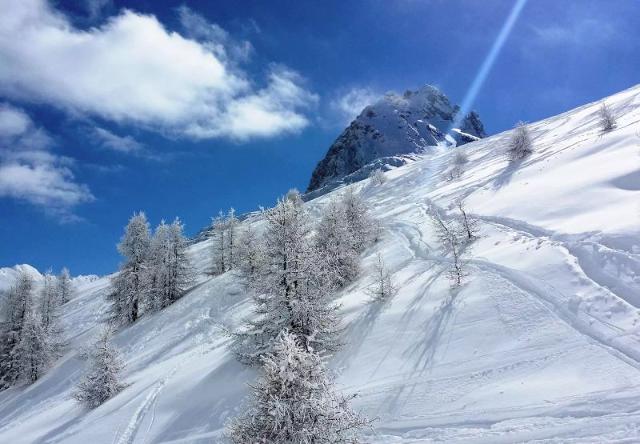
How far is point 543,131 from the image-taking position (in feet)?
211

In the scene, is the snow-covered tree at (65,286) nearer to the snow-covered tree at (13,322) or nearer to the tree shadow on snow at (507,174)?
the snow-covered tree at (13,322)

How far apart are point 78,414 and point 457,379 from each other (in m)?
20.7

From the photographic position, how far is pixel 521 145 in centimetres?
4806

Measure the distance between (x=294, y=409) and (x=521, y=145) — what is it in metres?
46.1

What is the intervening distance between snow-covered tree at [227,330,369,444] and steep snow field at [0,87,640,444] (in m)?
3.00

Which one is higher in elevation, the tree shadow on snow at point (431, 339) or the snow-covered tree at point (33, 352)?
the snow-covered tree at point (33, 352)

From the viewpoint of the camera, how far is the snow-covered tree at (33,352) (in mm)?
39159

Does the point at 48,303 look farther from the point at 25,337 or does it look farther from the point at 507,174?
the point at 507,174

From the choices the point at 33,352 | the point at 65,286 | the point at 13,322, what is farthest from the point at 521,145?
the point at 65,286

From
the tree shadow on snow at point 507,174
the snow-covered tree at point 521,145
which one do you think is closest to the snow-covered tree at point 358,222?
the tree shadow on snow at point 507,174

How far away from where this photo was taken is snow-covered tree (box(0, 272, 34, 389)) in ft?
139

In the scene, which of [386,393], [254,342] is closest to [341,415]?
[386,393]

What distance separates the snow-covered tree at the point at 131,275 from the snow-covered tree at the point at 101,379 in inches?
764

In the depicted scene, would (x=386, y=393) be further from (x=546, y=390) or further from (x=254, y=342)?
A: (x=254, y=342)
